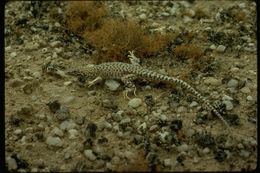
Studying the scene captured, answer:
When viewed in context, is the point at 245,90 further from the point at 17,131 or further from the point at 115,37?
the point at 17,131

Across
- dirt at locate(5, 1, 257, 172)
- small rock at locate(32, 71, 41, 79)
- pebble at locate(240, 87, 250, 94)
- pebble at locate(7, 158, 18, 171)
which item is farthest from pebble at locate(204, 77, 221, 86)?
pebble at locate(7, 158, 18, 171)

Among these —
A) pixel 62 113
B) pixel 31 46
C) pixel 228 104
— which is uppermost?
pixel 228 104

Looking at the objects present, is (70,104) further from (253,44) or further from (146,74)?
(253,44)

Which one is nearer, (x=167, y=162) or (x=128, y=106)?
(x=167, y=162)

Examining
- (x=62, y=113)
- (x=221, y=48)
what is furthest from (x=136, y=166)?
(x=221, y=48)

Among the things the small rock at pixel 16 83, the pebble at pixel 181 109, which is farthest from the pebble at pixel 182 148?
the small rock at pixel 16 83

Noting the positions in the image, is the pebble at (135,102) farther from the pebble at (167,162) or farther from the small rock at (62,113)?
the pebble at (167,162)

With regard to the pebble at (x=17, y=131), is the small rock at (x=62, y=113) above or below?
above
